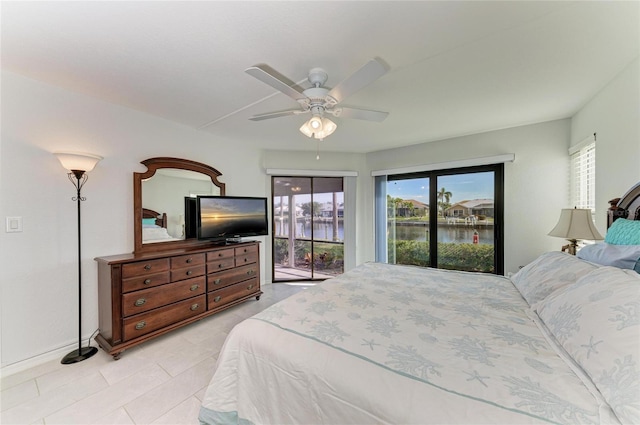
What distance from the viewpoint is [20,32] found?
1.52 meters

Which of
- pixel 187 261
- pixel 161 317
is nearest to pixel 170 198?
pixel 187 261

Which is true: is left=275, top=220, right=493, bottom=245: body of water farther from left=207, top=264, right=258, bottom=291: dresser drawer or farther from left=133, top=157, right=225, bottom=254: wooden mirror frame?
left=133, top=157, right=225, bottom=254: wooden mirror frame

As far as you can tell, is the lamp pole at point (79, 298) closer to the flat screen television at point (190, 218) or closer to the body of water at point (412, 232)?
the flat screen television at point (190, 218)

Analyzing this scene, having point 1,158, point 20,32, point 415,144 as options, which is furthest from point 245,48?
point 415,144

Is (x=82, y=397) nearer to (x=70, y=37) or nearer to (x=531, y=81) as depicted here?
(x=70, y=37)

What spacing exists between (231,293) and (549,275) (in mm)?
3161

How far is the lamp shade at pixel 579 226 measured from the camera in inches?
85.0

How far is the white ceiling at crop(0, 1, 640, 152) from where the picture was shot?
1.35 metres

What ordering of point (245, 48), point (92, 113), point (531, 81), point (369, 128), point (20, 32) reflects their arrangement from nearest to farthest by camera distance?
point (20, 32)
point (245, 48)
point (531, 81)
point (92, 113)
point (369, 128)

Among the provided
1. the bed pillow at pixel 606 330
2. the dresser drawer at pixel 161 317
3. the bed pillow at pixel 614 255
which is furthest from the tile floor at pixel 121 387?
the bed pillow at pixel 614 255

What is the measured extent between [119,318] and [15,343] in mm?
740

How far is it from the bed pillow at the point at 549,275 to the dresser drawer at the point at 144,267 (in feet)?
9.98

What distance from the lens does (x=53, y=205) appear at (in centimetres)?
219

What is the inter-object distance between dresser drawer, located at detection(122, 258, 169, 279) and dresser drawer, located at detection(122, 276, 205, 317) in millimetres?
166
